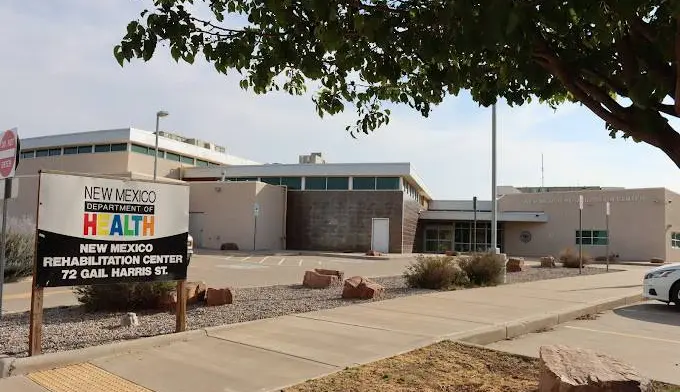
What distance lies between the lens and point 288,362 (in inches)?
245

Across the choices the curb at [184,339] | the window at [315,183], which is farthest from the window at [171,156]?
the curb at [184,339]

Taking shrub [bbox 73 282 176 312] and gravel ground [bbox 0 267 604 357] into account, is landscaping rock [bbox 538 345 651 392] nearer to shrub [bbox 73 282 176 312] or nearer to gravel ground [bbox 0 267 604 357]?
gravel ground [bbox 0 267 604 357]

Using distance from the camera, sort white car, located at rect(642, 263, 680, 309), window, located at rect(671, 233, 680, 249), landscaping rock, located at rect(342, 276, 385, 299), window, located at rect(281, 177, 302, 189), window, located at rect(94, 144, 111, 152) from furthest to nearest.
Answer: window, located at rect(94, 144, 111, 152) → window, located at rect(671, 233, 680, 249) → window, located at rect(281, 177, 302, 189) → white car, located at rect(642, 263, 680, 309) → landscaping rock, located at rect(342, 276, 385, 299)

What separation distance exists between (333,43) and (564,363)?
130 inches

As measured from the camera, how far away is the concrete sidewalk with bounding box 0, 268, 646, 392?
5.57 meters

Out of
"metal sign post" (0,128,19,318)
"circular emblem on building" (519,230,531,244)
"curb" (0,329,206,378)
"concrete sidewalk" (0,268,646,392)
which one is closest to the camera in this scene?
"concrete sidewalk" (0,268,646,392)

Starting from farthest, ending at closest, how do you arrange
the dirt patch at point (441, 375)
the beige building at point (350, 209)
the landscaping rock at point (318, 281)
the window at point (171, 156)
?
the window at point (171, 156)
the beige building at point (350, 209)
the landscaping rock at point (318, 281)
the dirt patch at point (441, 375)

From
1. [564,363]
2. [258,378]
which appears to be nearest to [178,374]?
[258,378]

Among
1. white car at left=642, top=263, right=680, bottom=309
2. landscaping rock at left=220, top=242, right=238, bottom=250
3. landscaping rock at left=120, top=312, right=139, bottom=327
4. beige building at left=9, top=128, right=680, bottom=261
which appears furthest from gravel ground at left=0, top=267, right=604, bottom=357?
beige building at left=9, top=128, right=680, bottom=261

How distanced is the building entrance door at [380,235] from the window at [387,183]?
2.09 metres

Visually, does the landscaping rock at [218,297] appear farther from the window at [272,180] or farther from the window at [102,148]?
the window at [102,148]

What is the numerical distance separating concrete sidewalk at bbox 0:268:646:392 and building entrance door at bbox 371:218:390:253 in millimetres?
25330

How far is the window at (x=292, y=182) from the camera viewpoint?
39938mm

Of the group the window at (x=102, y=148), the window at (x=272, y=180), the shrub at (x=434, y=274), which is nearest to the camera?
the shrub at (x=434, y=274)
